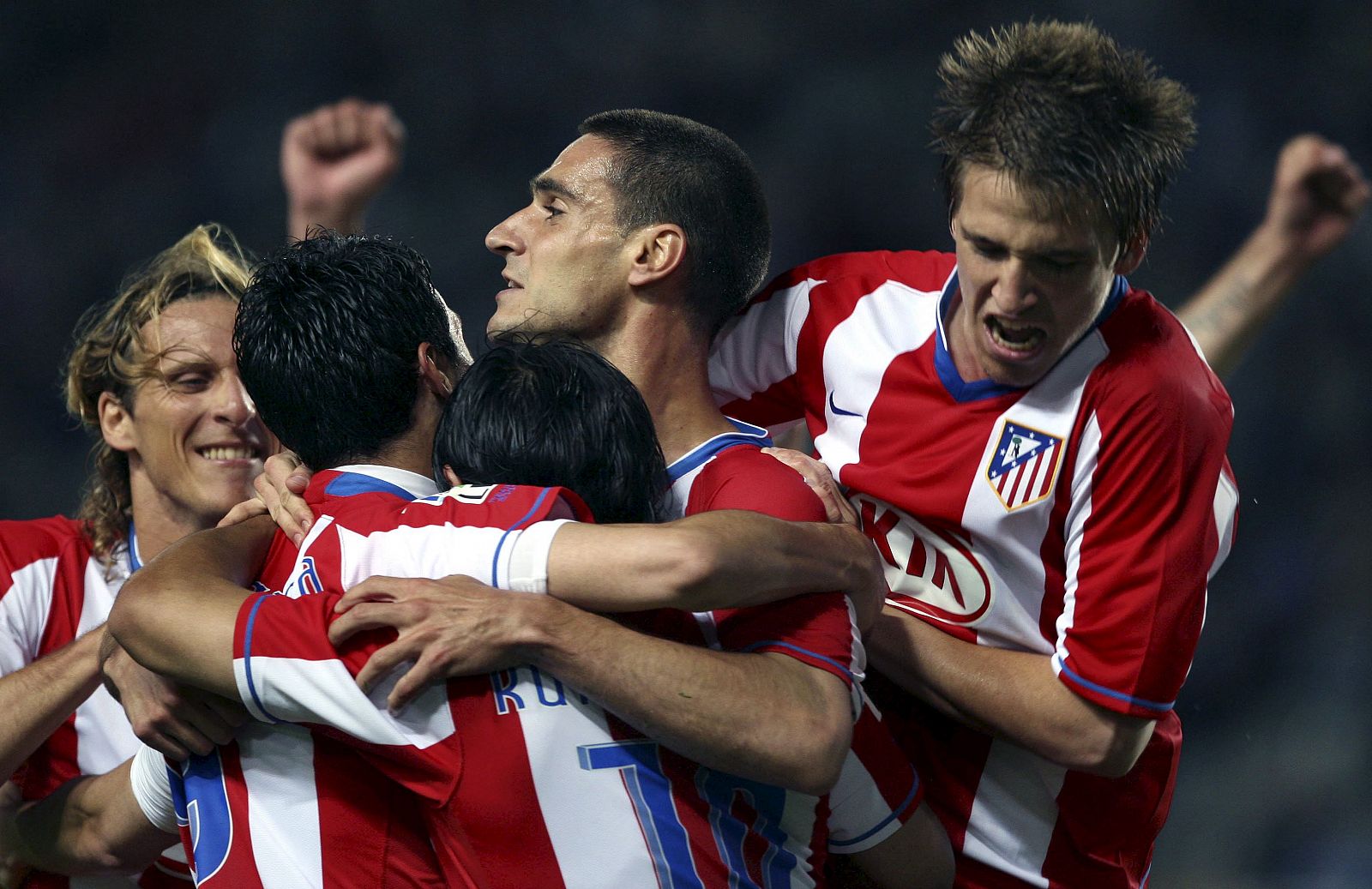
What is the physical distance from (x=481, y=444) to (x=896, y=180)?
18.9 feet

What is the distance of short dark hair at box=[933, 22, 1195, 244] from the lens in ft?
7.01

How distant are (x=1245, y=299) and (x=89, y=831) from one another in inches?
135

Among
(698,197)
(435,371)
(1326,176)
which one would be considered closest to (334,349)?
(435,371)

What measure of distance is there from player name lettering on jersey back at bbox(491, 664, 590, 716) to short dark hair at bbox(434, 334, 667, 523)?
26cm

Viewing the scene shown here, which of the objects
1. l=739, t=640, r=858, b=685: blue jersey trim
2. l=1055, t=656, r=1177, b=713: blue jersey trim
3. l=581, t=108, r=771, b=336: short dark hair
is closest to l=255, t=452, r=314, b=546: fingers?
l=739, t=640, r=858, b=685: blue jersey trim

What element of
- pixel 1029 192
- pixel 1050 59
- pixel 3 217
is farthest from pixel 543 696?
pixel 3 217

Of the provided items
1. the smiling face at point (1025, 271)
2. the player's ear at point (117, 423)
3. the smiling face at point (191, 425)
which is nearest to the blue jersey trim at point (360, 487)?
the smiling face at point (1025, 271)

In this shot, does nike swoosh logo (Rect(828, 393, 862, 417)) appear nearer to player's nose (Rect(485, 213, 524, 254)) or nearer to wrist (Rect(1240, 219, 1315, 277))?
player's nose (Rect(485, 213, 524, 254))

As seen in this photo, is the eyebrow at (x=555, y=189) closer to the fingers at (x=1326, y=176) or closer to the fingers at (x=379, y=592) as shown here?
the fingers at (x=379, y=592)

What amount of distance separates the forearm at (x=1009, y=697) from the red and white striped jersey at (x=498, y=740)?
0.59 metres

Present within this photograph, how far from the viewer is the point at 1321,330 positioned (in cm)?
716

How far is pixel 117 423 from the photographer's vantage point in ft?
11.1

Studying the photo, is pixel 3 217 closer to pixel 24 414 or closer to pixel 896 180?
pixel 24 414

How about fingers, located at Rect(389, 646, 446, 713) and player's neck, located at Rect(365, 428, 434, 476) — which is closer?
fingers, located at Rect(389, 646, 446, 713)
